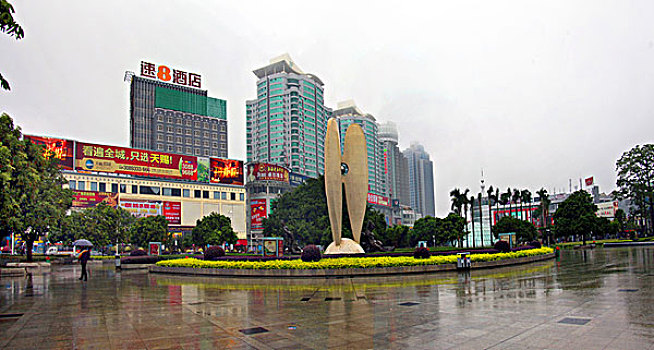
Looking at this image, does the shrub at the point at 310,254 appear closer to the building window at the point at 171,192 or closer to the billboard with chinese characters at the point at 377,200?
the building window at the point at 171,192

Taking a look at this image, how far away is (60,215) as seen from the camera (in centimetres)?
3903

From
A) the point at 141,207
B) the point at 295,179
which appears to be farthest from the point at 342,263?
the point at 295,179

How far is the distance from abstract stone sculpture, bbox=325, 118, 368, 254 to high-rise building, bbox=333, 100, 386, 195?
13616 centimetres

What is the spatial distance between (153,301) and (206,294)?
2025 mm

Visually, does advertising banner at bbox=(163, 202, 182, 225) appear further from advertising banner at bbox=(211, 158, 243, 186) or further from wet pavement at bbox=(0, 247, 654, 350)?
wet pavement at bbox=(0, 247, 654, 350)

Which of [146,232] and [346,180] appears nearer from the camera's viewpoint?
[346,180]

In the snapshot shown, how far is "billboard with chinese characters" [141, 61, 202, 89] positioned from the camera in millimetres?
122875

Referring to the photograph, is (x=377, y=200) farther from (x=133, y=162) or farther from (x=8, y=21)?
(x=8, y=21)

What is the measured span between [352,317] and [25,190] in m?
28.1

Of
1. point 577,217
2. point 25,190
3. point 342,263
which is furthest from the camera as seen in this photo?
point 577,217

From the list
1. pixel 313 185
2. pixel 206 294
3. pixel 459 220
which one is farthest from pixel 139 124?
pixel 206 294

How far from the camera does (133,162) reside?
85.7 metres

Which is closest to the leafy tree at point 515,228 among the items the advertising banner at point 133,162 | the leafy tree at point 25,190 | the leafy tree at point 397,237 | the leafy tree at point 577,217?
the leafy tree at point 577,217

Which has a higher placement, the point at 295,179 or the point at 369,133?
the point at 369,133
